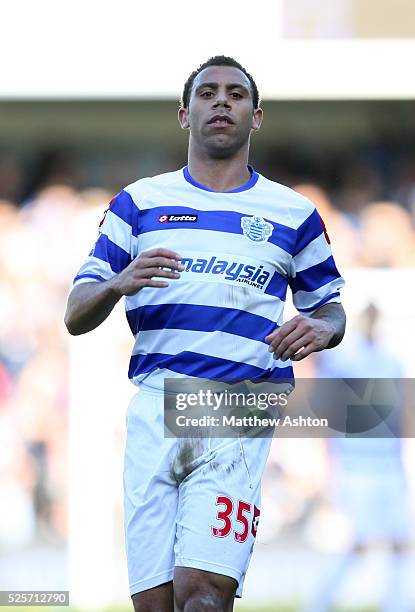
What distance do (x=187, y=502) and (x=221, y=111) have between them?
1365 mm

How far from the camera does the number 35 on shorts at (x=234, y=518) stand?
412cm

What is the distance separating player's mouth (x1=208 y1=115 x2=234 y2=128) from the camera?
4.47 metres

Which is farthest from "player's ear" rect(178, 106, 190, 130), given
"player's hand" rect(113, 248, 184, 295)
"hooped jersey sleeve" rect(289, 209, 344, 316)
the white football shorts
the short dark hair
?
the white football shorts

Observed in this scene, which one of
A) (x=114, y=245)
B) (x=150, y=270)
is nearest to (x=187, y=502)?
(x=150, y=270)

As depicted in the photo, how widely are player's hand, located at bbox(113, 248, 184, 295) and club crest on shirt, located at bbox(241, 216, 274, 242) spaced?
42 cm

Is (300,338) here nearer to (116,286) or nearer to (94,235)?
(116,286)

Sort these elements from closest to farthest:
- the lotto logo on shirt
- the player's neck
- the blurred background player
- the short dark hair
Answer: the lotto logo on shirt, the player's neck, the short dark hair, the blurred background player

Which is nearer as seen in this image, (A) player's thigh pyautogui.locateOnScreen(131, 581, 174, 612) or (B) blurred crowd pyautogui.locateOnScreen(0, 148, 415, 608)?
(A) player's thigh pyautogui.locateOnScreen(131, 581, 174, 612)

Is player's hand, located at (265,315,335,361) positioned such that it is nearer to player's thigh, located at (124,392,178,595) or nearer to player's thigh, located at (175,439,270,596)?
player's thigh, located at (175,439,270,596)

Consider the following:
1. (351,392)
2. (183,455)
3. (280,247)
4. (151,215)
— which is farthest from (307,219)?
(351,392)

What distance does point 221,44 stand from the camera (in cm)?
845

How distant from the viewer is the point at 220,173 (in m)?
4.54

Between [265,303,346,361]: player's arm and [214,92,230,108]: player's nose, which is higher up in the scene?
[214,92,230,108]: player's nose

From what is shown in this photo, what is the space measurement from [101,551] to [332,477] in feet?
5.18
